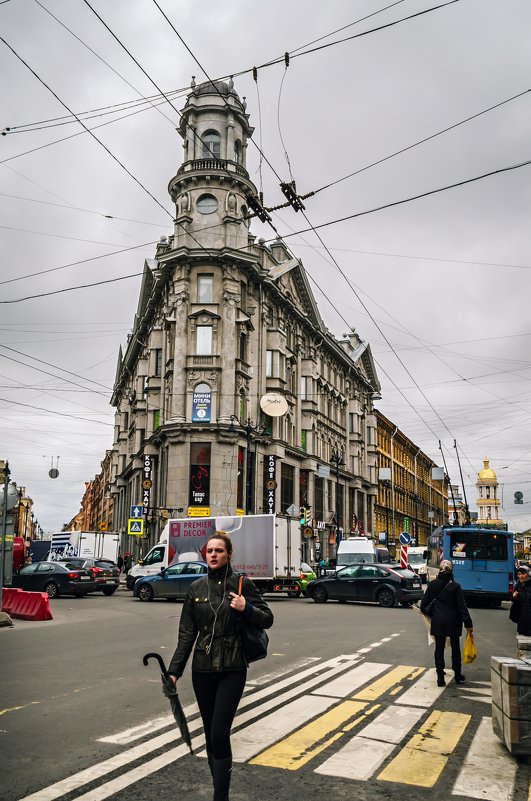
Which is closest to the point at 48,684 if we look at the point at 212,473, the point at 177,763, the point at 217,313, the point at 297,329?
the point at 177,763

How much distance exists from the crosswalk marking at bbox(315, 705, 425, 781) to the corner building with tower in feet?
89.0

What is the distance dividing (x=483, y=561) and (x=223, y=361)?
21091 mm

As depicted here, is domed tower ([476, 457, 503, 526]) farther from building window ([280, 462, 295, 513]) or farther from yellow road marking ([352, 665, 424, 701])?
yellow road marking ([352, 665, 424, 701])

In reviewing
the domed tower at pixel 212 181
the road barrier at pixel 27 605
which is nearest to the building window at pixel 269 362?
the domed tower at pixel 212 181

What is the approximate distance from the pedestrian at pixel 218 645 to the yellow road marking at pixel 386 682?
165 inches

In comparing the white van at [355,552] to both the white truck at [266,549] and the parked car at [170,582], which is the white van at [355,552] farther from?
the parked car at [170,582]

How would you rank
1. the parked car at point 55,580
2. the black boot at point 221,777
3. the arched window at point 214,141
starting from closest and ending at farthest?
the black boot at point 221,777 < the parked car at point 55,580 < the arched window at point 214,141

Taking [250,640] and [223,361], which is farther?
[223,361]

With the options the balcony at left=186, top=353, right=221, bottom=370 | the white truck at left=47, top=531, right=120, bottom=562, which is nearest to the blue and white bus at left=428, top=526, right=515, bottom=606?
the balcony at left=186, top=353, right=221, bottom=370

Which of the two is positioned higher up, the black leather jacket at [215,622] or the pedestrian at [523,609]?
the black leather jacket at [215,622]

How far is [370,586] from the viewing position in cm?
2369

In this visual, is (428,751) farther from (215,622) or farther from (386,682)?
(386,682)

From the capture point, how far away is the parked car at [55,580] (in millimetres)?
27016

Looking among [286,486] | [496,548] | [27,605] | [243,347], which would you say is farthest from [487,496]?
[27,605]
